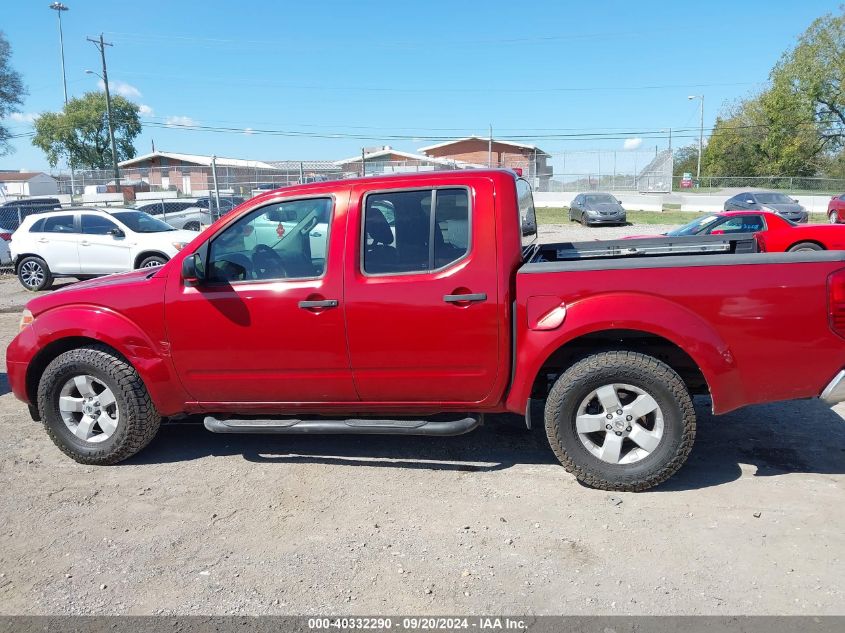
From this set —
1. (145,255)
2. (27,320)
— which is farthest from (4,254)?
(27,320)

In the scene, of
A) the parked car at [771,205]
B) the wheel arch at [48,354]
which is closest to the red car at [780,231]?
the wheel arch at [48,354]

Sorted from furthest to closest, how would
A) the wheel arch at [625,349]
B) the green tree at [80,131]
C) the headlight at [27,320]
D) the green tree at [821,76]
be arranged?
the green tree at [80,131], the green tree at [821,76], the headlight at [27,320], the wheel arch at [625,349]

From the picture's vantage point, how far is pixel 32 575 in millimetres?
3373

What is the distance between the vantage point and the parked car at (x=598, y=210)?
2756 centimetres

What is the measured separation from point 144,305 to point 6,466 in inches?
62.6

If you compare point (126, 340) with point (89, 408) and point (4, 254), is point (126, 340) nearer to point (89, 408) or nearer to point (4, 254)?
point (89, 408)

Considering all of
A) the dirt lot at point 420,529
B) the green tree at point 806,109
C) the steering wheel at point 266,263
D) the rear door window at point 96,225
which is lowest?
the dirt lot at point 420,529

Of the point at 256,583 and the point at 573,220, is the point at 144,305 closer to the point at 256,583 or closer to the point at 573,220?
the point at 256,583

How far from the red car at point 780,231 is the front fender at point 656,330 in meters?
8.10

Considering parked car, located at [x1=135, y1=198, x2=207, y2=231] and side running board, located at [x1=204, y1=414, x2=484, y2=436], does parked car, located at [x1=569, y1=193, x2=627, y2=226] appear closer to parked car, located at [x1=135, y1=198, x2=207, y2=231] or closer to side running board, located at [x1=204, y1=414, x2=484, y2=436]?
parked car, located at [x1=135, y1=198, x2=207, y2=231]

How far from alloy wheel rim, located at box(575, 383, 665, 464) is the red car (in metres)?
8.15

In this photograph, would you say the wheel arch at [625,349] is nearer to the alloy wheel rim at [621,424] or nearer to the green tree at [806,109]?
the alloy wheel rim at [621,424]

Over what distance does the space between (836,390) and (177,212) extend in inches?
881

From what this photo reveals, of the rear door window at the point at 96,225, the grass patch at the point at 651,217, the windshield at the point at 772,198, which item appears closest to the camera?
the rear door window at the point at 96,225
